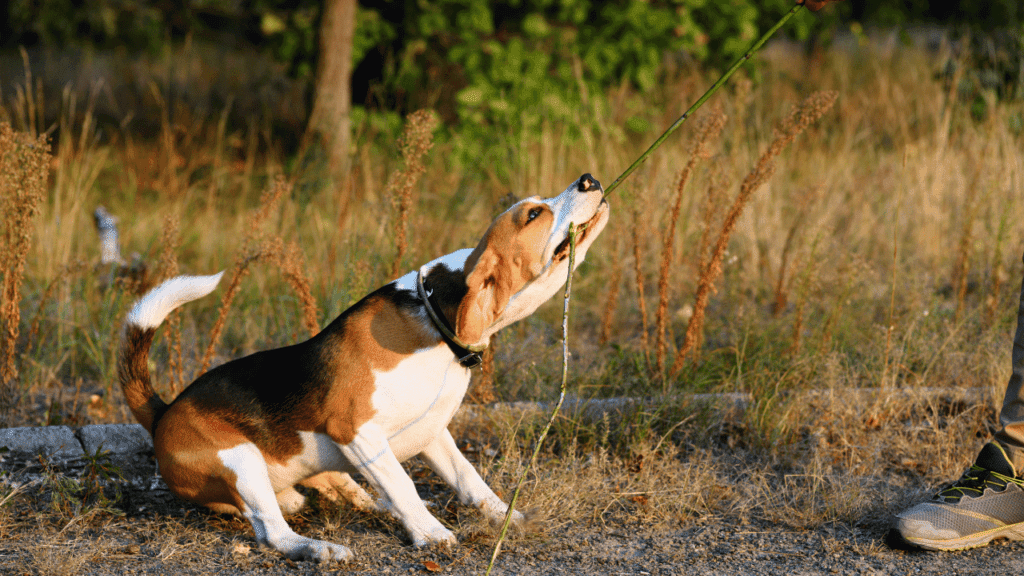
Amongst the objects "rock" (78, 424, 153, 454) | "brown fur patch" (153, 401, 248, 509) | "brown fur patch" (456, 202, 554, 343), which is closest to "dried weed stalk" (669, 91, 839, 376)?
"brown fur patch" (456, 202, 554, 343)

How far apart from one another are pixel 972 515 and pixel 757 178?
1.53 m

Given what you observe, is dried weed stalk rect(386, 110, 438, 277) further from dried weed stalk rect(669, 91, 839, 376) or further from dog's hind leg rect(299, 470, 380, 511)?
dried weed stalk rect(669, 91, 839, 376)

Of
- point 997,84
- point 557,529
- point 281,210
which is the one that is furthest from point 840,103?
point 557,529

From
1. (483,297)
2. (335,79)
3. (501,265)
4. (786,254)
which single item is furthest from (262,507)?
(335,79)

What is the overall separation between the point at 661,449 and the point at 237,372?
176 centimetres

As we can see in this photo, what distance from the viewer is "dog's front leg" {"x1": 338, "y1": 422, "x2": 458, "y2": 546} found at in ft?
8.86

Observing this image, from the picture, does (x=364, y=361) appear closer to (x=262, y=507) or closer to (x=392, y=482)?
(x=392, y=482)

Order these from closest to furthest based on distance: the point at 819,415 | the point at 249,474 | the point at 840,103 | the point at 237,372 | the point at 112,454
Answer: the point at 249,474
the point at 237,372
the point at 112,454
the point at 819,415
the point at 840,103

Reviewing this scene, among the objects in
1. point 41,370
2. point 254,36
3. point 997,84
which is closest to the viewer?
point 41,370

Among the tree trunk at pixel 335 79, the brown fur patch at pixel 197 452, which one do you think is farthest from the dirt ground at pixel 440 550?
the tree trunk at pixel 335 79

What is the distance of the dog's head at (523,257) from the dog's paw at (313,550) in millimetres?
793

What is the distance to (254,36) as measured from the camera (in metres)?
9.73

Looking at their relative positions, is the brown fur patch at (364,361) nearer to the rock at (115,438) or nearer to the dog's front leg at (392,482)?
the dog's front leg at (392,482)

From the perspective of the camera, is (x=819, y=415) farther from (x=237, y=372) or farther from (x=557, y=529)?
(x=237, y=372)
